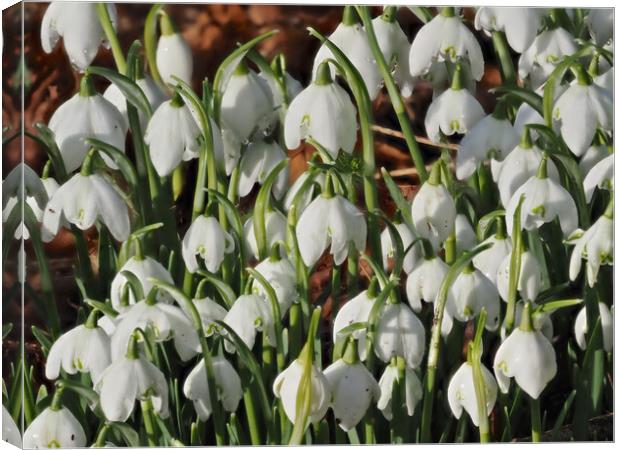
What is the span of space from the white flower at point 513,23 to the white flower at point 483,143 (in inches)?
5.8

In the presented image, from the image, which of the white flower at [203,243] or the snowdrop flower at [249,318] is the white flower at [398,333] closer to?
the snowdrop flower at [249,318]

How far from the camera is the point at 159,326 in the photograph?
2881 millimetres

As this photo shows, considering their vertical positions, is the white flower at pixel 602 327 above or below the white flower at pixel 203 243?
below

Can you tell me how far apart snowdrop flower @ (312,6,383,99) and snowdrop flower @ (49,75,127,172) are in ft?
1.23

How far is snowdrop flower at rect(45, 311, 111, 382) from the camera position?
2.86 meters

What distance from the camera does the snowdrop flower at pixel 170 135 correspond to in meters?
2.86

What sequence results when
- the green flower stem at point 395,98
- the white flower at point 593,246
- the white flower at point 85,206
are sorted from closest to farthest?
1. the white flower at point 85,206
2. the green flower stem at point 395,98
3. the white flower at point 593,246

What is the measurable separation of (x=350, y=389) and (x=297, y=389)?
0.10 meters

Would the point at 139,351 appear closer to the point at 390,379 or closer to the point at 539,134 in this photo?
the point at 390,379

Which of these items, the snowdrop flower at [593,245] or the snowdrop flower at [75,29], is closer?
the snowdrop flower at [75,29]

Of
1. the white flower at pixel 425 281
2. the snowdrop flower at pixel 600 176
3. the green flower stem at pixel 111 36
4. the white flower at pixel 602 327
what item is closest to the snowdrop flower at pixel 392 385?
the white flower at pixel 425 281

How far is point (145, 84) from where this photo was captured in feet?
9.46

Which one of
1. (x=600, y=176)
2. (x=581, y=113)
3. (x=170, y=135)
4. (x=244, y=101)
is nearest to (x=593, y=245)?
(x=600, y=176)

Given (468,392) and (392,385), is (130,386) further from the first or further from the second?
(468,392)
